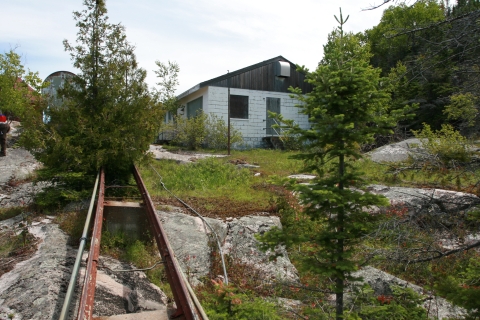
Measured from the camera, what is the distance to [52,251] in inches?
204

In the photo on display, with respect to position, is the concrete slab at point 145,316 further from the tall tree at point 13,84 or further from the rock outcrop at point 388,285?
the tall tree at point 13,84

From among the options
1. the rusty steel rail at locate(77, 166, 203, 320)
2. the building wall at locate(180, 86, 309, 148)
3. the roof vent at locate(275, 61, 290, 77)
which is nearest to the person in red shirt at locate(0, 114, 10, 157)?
the building wall at locate(180, 86, 309, 148)

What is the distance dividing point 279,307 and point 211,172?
7308mm

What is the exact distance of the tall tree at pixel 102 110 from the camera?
787 cm

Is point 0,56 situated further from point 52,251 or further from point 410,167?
point 410,167

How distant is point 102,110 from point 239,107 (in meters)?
13.2

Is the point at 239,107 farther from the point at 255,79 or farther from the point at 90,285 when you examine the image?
the point at 90,285

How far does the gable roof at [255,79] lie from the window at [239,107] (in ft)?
2.04

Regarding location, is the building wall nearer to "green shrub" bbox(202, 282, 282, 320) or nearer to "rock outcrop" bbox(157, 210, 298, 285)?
"rock outcrop" bbox(157, 210, 298, 285)

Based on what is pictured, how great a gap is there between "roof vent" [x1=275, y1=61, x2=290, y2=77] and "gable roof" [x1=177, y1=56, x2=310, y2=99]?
8.7 inches

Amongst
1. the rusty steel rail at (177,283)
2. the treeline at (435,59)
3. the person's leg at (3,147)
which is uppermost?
the treeline at (435,59)

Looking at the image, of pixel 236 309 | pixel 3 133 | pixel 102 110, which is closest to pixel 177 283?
pixel 236 309

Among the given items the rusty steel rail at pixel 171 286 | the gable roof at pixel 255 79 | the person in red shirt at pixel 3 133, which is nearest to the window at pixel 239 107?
the gable roof at pixel 255 79

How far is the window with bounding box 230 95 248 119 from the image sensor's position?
20781 millimetres
